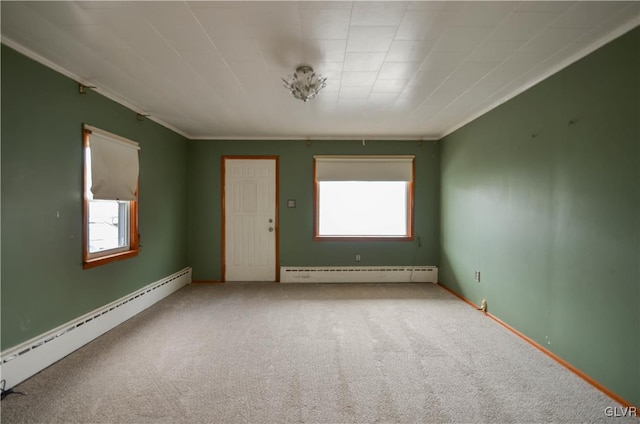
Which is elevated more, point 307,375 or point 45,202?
point 45,202

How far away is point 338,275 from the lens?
4.54 m

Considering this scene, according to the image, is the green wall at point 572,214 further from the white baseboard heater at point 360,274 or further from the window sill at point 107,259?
the window sill at point 107,259

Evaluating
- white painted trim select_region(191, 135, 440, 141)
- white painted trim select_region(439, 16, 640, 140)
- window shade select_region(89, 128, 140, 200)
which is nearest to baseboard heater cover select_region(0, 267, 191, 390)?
window shade select_region(89, 128, 140, 200)

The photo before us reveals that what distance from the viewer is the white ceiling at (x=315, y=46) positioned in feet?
5.22

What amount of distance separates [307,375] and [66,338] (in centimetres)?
202

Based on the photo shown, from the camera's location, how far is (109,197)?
2.73 m

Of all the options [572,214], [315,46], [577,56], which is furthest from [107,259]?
[577,56]

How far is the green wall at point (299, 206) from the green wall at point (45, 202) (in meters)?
1.46

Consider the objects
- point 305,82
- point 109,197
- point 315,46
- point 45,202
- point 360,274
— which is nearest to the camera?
point 315,46

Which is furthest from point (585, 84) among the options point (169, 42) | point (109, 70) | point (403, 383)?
point (109, 70)

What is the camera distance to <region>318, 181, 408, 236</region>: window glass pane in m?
4.66

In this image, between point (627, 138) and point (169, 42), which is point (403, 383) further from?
point (169, 42)

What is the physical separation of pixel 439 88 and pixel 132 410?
3439mm

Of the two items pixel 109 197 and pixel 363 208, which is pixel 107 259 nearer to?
pixel 109 197
